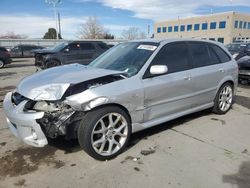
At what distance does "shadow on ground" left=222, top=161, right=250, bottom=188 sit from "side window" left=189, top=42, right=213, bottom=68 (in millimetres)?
2104

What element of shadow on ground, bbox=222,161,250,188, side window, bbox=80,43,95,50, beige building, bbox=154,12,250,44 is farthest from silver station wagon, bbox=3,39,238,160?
beige building, bbox=154,12,250,44

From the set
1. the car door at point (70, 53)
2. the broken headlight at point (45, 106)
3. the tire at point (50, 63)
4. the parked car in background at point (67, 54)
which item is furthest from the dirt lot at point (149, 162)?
the car door at point (70, 53)

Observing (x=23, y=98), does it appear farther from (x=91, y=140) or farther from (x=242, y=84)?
(x=242, y=84)

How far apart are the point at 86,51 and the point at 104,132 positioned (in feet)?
34.9

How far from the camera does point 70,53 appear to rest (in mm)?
13156

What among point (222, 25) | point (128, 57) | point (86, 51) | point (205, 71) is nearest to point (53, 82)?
point (128, 57)

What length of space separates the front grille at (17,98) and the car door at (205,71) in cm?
290

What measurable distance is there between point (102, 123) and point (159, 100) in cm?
111

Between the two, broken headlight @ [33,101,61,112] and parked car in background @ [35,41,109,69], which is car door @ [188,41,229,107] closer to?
broken headlight @ [33,101,61,112]

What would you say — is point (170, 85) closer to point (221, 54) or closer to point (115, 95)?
point (115, 95)

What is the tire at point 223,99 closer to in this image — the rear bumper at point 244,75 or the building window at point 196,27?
the rear bumper at point 244,75

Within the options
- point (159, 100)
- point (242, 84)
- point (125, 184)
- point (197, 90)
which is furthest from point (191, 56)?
point (242, 84)

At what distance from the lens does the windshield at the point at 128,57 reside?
414 centimetres

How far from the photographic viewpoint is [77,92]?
3469 millimetres
